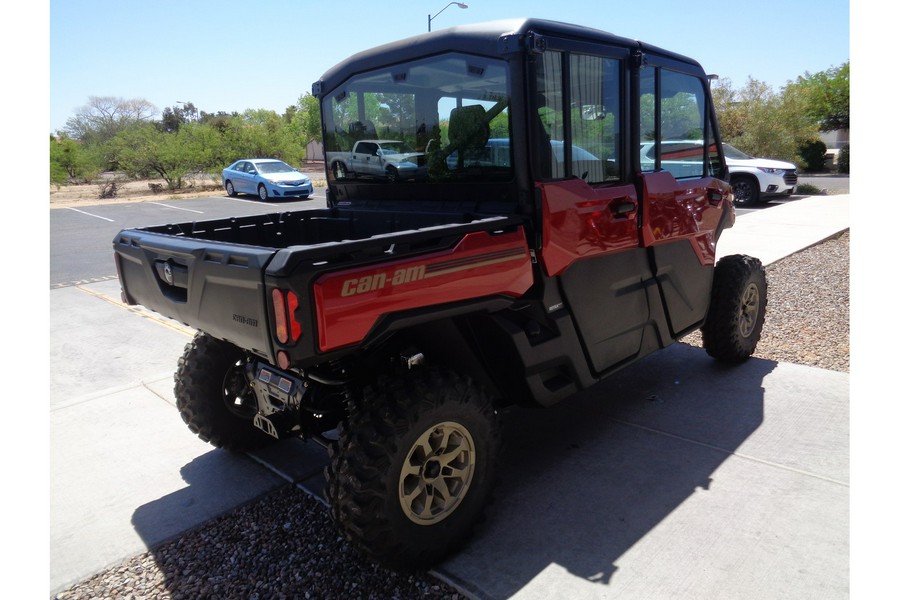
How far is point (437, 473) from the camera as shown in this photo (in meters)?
2.76

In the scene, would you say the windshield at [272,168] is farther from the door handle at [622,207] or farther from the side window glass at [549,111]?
the side window glass at [549,111]

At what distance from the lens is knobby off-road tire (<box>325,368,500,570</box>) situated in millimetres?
2523

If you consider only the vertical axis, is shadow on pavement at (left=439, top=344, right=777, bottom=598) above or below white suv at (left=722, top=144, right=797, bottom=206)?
below

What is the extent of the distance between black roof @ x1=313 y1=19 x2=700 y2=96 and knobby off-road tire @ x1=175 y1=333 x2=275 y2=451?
176cm

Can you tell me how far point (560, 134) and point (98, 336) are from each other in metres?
5.14

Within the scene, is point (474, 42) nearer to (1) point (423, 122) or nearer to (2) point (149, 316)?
(1) point (423, 122)

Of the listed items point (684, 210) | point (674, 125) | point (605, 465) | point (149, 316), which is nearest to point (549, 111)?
point (674, 125)

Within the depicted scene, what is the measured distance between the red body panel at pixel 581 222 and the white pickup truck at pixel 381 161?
0.82 metres

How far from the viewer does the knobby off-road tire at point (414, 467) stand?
8.28 ft

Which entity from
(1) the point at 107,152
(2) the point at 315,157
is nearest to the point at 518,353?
(1) the point at 107,152

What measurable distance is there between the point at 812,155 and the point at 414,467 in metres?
31.0

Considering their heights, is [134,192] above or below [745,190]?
above

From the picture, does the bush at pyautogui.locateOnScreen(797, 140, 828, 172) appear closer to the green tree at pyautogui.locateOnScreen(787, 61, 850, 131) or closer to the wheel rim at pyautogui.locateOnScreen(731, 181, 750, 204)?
the green tree at pyautogui.locateOnScreen(787, 61, 850, 131)

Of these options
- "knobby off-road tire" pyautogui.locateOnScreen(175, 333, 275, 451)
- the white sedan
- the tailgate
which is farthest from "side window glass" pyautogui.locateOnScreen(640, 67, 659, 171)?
the white sedan
